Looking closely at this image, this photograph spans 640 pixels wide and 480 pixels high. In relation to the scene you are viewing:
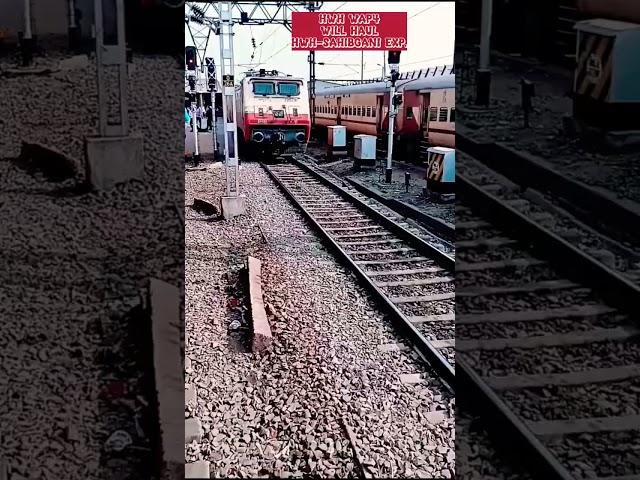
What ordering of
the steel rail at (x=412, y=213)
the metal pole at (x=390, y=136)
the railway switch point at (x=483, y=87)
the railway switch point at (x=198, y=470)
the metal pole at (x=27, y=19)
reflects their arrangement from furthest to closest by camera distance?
the metal pole at (x=390, y=136), the steel rail at (x=412, y=213), the railway switch point at (x=483, y=87), the metal pole at (x=27, y=19), the railway switch point at (x=198, y=470)

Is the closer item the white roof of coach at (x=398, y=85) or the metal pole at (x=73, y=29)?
the metal pole at (x=73, y=29)

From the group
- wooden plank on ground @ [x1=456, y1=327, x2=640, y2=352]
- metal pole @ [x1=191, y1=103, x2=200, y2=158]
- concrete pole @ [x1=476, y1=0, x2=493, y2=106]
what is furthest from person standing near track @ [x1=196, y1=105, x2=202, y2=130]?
wooden plank on ground @ [x1=456, y1=327, x2=640, y2=352]

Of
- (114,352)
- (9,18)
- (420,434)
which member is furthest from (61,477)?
(9,18)

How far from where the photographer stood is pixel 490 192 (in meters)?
1.48

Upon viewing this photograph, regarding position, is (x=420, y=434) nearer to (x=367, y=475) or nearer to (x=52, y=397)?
(x=367, y=475)

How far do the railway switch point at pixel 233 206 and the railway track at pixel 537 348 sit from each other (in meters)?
0.53

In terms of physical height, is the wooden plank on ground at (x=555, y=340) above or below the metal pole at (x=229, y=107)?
below

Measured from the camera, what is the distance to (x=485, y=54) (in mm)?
1361

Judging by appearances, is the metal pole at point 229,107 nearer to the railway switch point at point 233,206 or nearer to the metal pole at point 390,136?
the railway switch point at point 233,206

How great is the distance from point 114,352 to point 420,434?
2.33ft

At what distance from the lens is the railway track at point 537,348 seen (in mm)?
1433
